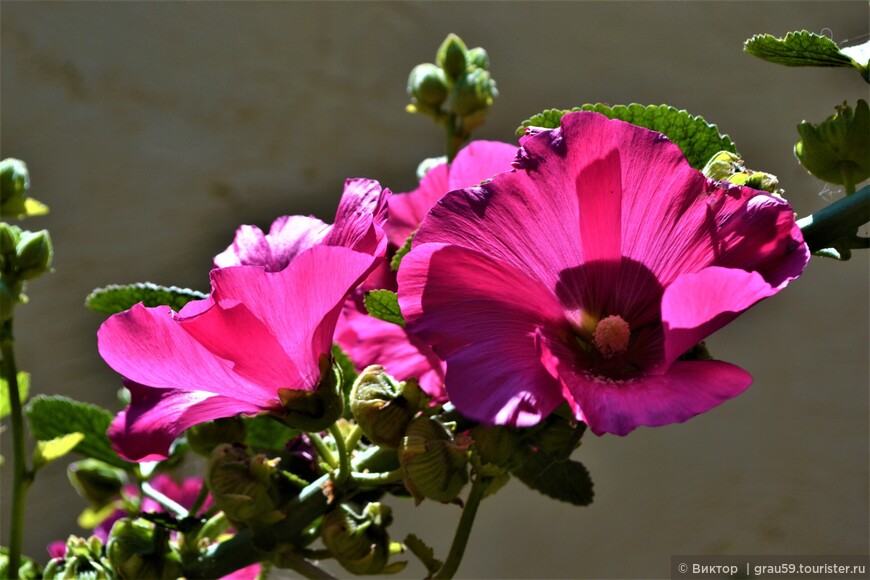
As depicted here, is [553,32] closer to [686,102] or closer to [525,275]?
[686,102]

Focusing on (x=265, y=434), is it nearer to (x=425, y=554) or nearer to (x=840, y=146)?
(x=425, y=554)

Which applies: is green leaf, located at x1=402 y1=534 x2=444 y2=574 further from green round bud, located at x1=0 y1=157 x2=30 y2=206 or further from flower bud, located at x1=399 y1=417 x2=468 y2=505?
green round bud, located at x1=0 y1=157 x2=30 y2=206

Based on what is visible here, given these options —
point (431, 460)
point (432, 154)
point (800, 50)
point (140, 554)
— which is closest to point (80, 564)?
point (140, 554)

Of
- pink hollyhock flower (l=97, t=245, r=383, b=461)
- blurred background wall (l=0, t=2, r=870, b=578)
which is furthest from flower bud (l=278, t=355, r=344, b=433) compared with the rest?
blurred background wall (l=0, t=2, r=870, b=578)

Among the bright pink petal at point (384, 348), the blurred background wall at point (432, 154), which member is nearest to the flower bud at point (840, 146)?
the bright pink petal at point (384, 348)

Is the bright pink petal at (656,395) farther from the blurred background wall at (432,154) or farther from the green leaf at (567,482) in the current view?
the blurred background wall at (432,154)

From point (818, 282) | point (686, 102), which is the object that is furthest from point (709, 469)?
point (686, 102)
